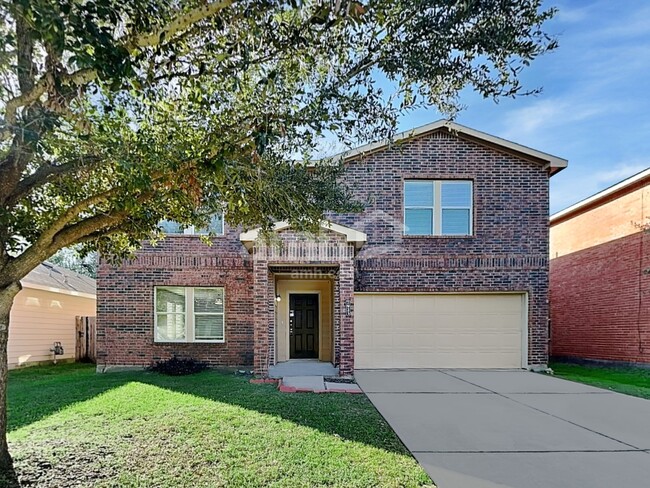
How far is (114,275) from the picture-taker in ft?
35.0

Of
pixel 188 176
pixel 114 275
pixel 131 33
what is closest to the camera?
pixel 131 33

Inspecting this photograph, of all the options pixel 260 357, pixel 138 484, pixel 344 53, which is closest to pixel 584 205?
pixel 260 357

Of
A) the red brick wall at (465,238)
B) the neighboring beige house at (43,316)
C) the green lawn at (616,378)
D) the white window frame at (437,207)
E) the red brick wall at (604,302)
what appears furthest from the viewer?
the neighboring beige house at (43,316)

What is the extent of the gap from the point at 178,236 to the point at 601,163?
15535 millimetres

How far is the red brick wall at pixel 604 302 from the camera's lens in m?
11.8

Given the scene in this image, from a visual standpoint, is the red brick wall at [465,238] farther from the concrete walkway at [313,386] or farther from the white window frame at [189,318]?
the white window frame at [189,318]

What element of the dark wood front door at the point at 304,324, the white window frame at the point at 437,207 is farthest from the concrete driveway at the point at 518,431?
the white window frame at the point at 437,207

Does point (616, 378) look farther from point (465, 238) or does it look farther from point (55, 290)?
point (55, 290)

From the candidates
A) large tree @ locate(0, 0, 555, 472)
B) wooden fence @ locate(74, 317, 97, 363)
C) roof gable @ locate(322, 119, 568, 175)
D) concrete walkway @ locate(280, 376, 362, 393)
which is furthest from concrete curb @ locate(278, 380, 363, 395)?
wooden fence @ locate(74, 317, 97, 363)

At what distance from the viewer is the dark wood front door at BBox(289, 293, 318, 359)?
12039 millimetres

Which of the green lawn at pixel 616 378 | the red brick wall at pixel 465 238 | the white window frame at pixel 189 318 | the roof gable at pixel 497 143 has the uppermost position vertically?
the roof gable at pixel 497 143

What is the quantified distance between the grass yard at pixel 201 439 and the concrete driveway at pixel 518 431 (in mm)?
467

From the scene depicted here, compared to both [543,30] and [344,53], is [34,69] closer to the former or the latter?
[344,53]

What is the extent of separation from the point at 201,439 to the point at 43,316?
1094 cm
